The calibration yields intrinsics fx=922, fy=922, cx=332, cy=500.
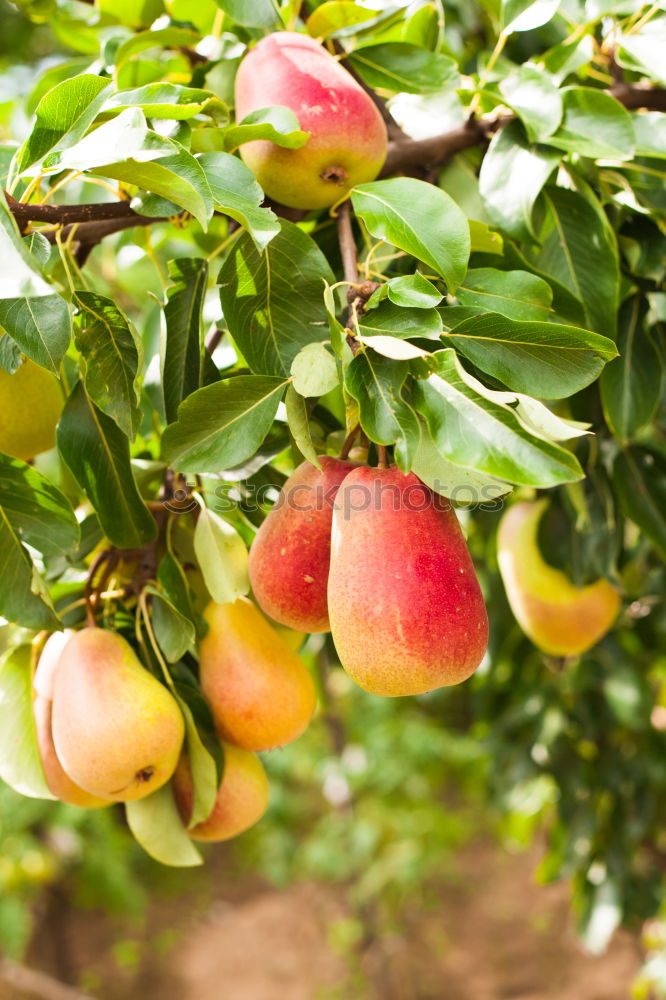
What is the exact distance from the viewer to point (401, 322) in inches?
25.9

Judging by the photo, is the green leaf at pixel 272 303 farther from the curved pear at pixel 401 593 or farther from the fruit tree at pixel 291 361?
the curved pear at pixel 401 593

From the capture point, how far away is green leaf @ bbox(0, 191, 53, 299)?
52 centimetres

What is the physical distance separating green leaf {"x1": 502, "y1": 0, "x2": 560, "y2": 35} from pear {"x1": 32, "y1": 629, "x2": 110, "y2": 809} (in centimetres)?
74

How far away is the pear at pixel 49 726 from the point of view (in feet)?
2.86

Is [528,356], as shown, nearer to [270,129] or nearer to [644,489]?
[270,129]

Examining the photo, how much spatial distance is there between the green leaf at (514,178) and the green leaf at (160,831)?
64cm

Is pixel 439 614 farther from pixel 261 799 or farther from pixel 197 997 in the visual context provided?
pixel 197 997

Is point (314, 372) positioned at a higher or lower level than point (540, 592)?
higher

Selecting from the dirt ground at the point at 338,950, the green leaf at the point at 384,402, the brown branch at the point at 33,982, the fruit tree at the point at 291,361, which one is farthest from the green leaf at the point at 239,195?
the brown branch at the point at 33,982

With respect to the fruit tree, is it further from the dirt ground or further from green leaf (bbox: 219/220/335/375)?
the dirt ground

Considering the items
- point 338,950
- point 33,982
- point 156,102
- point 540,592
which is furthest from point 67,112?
point 338,950

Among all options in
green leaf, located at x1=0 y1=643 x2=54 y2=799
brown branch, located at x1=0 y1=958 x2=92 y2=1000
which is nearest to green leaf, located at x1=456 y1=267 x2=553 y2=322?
green leaf, located at x1=0 y1=643 x2=54 y2=799

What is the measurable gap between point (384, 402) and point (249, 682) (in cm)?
36

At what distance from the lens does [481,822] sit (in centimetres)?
441
